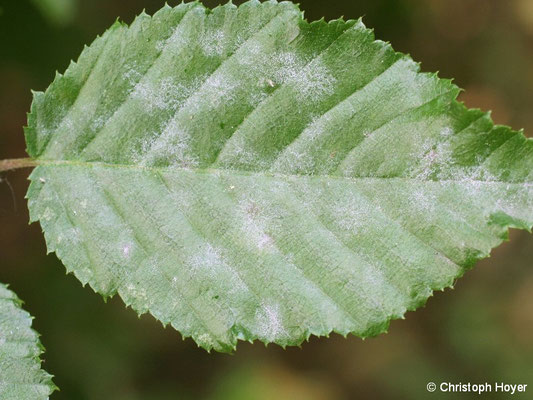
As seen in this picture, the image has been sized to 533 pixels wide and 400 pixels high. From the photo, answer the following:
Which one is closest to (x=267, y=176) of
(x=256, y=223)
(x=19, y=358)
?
(x=256, y=223)

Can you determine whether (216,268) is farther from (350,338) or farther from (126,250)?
(350,338)

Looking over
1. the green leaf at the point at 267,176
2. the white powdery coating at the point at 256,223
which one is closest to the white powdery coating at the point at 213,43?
the green leaf at the point at 267,176

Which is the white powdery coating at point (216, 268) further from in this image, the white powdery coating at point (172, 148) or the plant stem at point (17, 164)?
the plant stem at point (17, 164)

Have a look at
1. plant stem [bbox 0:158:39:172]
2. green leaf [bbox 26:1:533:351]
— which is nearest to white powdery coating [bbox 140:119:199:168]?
green leaf [bbox 26:1:533:351]

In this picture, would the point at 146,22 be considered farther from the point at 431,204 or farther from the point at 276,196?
the point at 431,204

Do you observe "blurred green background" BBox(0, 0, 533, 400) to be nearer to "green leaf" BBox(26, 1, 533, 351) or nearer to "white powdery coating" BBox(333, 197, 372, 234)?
"green leaf" BBox(26, 1, 533, 351)
